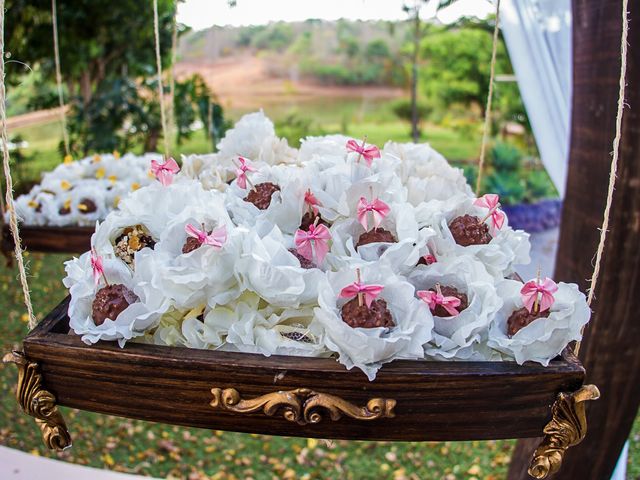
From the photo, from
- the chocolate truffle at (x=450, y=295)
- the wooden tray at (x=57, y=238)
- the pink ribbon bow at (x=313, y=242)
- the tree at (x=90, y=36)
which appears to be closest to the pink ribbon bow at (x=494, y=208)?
the chocolate truffle at (x=450, y=295)

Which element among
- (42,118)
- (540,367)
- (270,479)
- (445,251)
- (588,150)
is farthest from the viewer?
(42,118)

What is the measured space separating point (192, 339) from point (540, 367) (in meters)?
0.41

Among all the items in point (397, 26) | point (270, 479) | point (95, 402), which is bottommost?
point (270, 479)

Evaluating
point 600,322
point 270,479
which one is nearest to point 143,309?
point 600,322

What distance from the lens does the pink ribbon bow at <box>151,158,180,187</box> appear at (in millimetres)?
893

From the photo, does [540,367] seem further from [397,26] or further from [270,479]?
[397,26]

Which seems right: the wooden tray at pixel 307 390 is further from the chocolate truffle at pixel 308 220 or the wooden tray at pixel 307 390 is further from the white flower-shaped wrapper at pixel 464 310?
the chocolate truffle at pixel 308 220

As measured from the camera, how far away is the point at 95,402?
79cm

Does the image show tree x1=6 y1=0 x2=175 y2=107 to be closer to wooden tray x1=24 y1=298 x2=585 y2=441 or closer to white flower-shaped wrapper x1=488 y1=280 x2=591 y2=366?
wooden tray x1=24 y1=298 x2=585 y2=441

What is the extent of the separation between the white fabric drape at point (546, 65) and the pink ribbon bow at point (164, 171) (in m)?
1.18

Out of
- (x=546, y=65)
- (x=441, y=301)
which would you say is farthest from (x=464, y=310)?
(x=546, y=65)

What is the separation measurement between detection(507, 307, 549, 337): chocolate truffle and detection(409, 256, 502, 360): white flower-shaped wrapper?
1.0 inches

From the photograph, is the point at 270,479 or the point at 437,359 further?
the point at 270,479

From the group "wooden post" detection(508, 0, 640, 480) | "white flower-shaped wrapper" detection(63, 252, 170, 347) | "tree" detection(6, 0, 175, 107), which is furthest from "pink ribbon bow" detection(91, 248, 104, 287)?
"tree" detection(6, 0, 175, 107)
